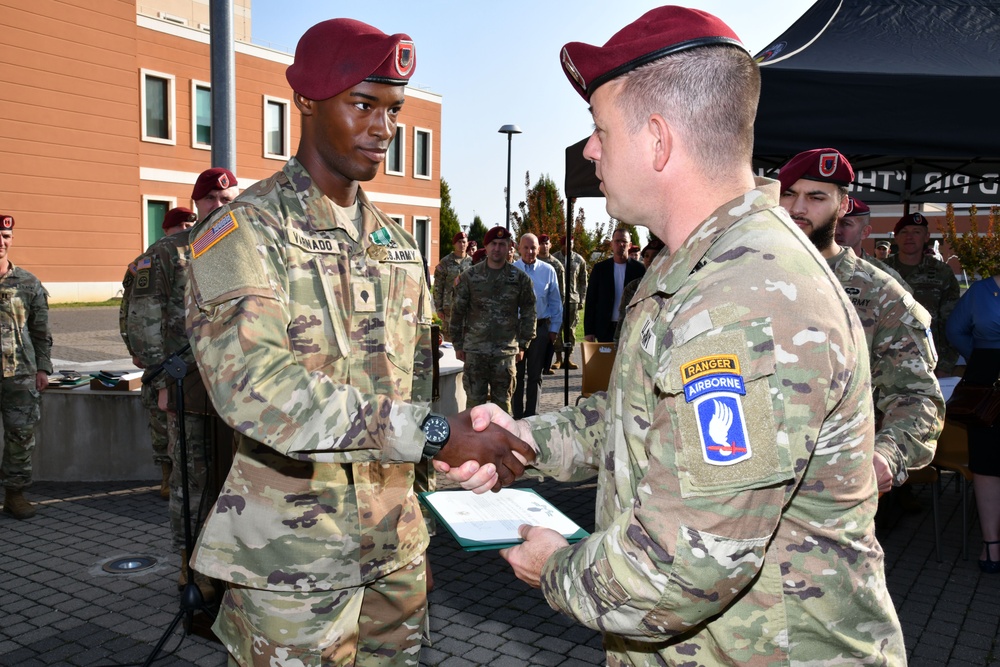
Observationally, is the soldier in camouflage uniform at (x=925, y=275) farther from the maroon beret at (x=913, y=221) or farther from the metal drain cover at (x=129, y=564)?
the metal drain cover at (x=129, y=564)

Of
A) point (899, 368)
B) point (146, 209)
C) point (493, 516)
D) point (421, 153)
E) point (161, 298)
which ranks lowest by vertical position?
point (493, 516)

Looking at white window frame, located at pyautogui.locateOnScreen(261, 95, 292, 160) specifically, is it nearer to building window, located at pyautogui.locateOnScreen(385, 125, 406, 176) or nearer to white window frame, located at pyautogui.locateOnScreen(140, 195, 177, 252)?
white window frame, located at pyautogui.locateOnScreen(140, 195, 177, 252)

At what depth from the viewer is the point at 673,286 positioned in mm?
1493

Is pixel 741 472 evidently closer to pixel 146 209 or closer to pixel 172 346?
pixel 172 346

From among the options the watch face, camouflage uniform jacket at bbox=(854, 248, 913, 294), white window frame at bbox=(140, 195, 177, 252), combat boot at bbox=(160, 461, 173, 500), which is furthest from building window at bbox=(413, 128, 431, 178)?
the watch face

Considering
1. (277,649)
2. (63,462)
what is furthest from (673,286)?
(63,462)

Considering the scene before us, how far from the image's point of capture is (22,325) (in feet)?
20.3

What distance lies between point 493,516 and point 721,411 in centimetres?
125

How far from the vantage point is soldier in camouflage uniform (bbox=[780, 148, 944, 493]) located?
3.04 meters

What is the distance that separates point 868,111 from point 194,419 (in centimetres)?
463

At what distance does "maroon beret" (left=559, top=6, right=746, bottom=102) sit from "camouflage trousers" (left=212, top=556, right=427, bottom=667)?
1.45m

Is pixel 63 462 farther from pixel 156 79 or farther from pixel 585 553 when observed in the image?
pixel 156 79

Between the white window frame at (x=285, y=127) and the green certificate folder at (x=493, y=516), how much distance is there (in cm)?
2713

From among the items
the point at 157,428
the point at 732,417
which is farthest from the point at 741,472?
the point at 157,428
